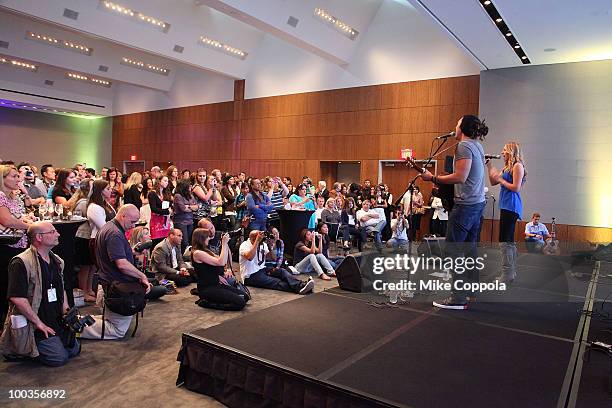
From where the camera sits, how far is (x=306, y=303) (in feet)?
11.5

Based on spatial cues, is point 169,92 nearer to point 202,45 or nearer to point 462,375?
point 202,45

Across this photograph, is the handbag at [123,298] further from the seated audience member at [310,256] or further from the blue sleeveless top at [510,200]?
the blue sleeveless top at [510,200]

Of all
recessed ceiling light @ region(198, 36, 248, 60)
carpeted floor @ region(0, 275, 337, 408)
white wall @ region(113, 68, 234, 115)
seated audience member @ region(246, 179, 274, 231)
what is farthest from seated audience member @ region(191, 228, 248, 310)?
white wall @ region(113, 68, 234, 115)

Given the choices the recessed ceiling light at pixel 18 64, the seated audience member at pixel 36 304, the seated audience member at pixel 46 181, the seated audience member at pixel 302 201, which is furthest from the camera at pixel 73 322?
the recessed ceiling light at pixel 18 64

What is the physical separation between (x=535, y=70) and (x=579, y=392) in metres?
8.05

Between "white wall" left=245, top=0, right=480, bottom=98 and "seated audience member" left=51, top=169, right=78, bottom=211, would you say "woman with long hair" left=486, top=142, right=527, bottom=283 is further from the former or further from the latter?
"white wall" left=245, top=0, right=480, bottom=98

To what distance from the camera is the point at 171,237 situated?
520cm

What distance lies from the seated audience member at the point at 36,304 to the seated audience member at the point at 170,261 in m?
2.21

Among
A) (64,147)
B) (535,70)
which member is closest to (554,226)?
(535,70)

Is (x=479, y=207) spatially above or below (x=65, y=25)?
below

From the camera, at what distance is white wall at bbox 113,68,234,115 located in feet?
48.0

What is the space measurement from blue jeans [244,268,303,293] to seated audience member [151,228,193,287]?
2.55 ft

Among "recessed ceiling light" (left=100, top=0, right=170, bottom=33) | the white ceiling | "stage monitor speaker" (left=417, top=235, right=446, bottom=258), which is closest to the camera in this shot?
"stage monitor speaker" (left=417, top=235, right=446, bottom=258)

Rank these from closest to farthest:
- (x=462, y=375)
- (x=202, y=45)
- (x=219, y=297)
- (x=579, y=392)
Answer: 1. (x=579, y=392)
2. (x=462, y=375)
3. (x=219, y=297)
4. (x=202, y=45)
